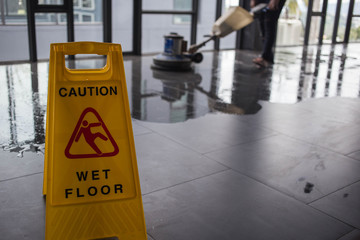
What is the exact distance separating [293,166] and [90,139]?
4.85 feet

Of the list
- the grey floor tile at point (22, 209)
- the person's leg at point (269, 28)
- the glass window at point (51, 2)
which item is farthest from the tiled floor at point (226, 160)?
the person's leg at point (269, 28)

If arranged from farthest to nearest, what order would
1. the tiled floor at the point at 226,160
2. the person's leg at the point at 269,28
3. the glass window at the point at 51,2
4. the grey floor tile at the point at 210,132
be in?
the person's leg at the point at 269,28 → the glass window at the point at 51,2 → the grey floor tile at the point at 210,132 → the tiled floor at the point at 226,160

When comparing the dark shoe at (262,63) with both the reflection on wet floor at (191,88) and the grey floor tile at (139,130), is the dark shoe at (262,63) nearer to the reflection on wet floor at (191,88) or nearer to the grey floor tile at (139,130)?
the reflection on wet floor at (191,88)

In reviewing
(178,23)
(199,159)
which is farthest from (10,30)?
(199,159)

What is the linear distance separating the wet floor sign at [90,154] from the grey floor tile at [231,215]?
0.26m

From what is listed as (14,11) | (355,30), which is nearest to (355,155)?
(14,11)

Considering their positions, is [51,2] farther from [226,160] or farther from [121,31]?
[226,160]

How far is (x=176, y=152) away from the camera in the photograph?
108 inches

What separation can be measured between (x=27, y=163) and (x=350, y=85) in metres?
4.34

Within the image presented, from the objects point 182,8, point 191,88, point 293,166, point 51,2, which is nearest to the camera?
point 293,166

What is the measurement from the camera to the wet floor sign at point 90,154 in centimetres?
159

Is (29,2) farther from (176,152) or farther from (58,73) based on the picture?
(58,73)

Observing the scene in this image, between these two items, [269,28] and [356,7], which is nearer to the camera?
[269,28]

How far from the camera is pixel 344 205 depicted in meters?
2.14
